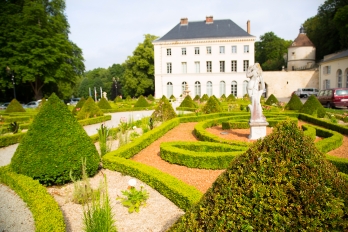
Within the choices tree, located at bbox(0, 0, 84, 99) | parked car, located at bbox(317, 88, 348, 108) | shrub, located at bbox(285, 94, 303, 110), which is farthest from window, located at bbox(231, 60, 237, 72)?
tree, located at bbox(0, 0, 84, 99)

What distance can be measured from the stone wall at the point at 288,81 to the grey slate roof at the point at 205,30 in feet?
27.3

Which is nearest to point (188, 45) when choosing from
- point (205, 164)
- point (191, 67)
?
point (191, 67)

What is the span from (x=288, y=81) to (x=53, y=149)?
133 feet

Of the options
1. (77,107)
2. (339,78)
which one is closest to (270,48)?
(339,78)

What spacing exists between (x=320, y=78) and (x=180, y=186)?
39741 mm

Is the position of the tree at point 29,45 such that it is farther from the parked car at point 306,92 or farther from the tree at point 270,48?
the tree at point 270,48

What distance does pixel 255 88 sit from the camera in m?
8.39

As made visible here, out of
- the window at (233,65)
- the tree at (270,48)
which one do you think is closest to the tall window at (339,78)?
the window at (233,65)

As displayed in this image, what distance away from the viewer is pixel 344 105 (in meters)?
17.8

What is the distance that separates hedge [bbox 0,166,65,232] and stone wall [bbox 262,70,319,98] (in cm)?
3888

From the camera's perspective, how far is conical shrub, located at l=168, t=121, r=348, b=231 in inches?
70.6

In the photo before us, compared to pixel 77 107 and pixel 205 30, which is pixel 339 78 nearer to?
pixel 205 30

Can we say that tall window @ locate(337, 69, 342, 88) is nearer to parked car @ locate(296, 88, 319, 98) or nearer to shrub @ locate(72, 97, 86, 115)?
parked car @ locate(296, 88, 319, 98)

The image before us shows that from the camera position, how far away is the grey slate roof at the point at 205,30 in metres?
36.7
